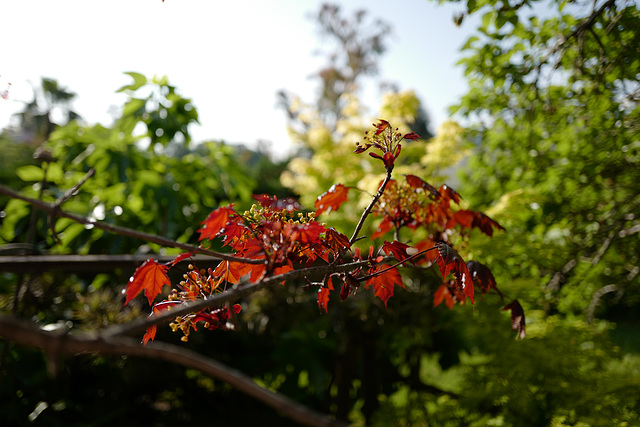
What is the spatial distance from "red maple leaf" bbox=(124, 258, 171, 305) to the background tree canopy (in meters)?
0.94

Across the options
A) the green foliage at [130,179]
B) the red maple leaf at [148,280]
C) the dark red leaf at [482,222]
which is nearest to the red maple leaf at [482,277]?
the dark red leaf at [482,222]

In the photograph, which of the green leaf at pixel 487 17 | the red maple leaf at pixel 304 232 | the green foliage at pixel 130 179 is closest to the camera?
the red maple leaf at pixel 304 232

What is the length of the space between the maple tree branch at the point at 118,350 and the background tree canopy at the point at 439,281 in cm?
138

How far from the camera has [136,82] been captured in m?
2.50

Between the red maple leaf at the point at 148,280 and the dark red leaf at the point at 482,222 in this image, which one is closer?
the red maple leaf at the point at 148,280

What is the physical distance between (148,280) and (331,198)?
0.50 metres

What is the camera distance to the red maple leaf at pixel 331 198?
1155mm

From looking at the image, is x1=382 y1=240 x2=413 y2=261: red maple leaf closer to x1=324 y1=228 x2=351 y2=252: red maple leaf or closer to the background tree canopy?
x1=324 y1=228 x2=351 y2=252: red maple leaf

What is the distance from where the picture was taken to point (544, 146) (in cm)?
263

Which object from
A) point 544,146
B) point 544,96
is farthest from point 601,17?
point 544,146

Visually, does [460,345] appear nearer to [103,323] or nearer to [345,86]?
[103,323]

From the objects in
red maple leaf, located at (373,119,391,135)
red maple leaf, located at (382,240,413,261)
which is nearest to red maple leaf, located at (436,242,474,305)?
red maple leaf, located at (382,240,413,261)

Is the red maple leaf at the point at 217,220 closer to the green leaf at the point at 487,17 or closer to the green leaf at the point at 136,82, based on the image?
the green leaf at the point at 487,17

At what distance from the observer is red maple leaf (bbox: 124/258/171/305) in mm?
870
